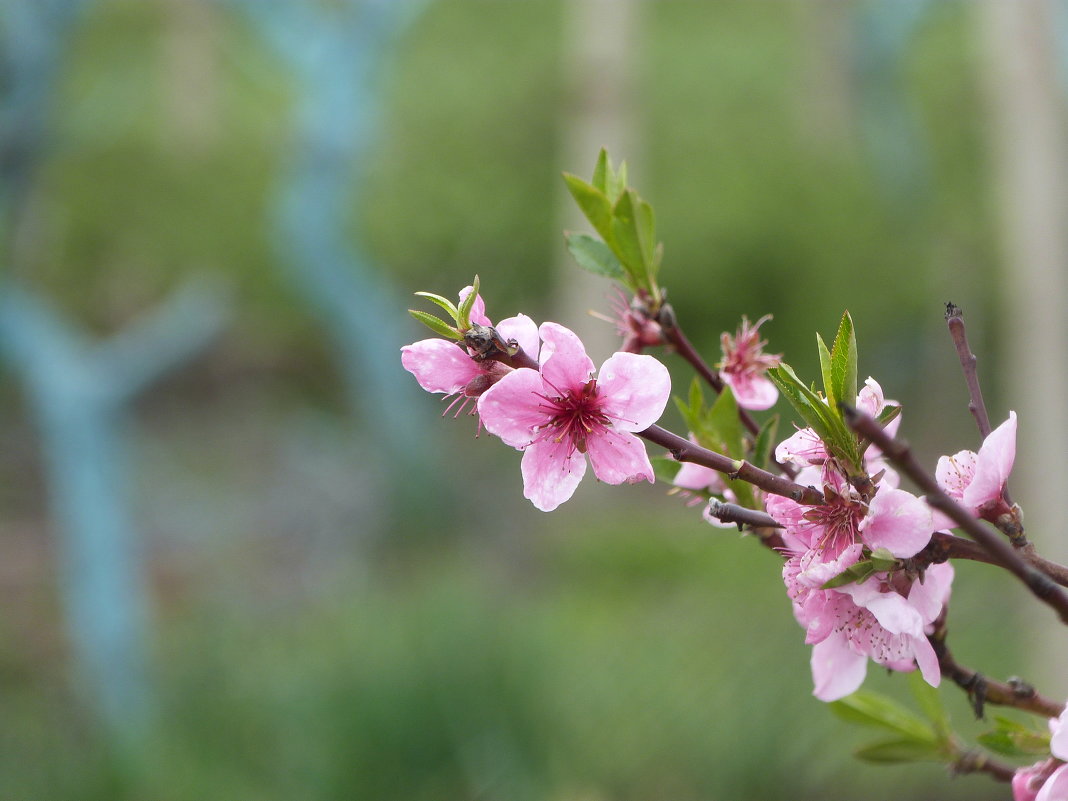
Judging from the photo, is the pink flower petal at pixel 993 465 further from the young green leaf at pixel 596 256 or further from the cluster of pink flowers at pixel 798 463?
the young green leaf at pixel 596 256

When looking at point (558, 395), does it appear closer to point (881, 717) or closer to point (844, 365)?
point (844, 365)

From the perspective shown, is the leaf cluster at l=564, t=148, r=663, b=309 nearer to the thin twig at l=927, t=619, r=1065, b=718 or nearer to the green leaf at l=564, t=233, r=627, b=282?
the green leaf at l=564, t=233, r=627, b=282

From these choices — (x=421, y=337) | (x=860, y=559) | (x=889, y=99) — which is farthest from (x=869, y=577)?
(x=889, y=99)

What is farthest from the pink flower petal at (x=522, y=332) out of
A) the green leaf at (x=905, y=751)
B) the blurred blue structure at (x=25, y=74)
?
the blurred blue structure at (x=25, y=74)

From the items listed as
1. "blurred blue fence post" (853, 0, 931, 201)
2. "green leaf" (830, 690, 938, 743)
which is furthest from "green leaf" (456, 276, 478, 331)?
"blurred blue fence post" (853, 0, 931, 201)

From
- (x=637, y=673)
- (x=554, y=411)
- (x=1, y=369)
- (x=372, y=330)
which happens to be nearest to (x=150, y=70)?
(x=372, y=330)
